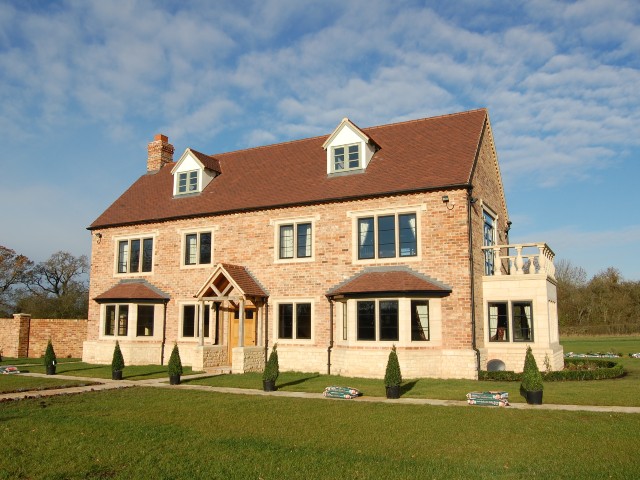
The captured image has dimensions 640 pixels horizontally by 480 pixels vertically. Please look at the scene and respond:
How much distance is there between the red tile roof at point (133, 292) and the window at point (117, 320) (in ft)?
2.30

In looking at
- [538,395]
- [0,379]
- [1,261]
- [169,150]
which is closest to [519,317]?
[538,395]

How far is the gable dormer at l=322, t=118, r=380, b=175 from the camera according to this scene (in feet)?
80.1

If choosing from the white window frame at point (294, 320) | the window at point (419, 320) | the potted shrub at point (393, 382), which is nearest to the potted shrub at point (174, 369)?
the white window frame at point (294, 320)

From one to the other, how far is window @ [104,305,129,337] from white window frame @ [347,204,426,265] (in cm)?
1254

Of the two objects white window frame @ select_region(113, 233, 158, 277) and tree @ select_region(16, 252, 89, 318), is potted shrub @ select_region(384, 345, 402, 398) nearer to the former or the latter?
white window frame @ select_region(113, 233, 158, 277)

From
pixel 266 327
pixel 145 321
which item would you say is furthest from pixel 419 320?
pixel 145 321

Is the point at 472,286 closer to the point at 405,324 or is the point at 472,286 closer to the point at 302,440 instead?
the point at 405,324

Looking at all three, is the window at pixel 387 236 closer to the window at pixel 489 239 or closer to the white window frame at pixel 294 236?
the white window frame at pixel 294 236

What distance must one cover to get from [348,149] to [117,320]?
1432cm

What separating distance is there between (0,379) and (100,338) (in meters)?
7.66

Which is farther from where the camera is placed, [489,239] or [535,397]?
[489,239]

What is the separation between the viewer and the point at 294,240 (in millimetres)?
24281

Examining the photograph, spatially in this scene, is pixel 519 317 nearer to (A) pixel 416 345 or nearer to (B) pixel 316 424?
(A) pixel 416 345

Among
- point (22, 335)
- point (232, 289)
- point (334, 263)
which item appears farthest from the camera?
point (22, 335)
